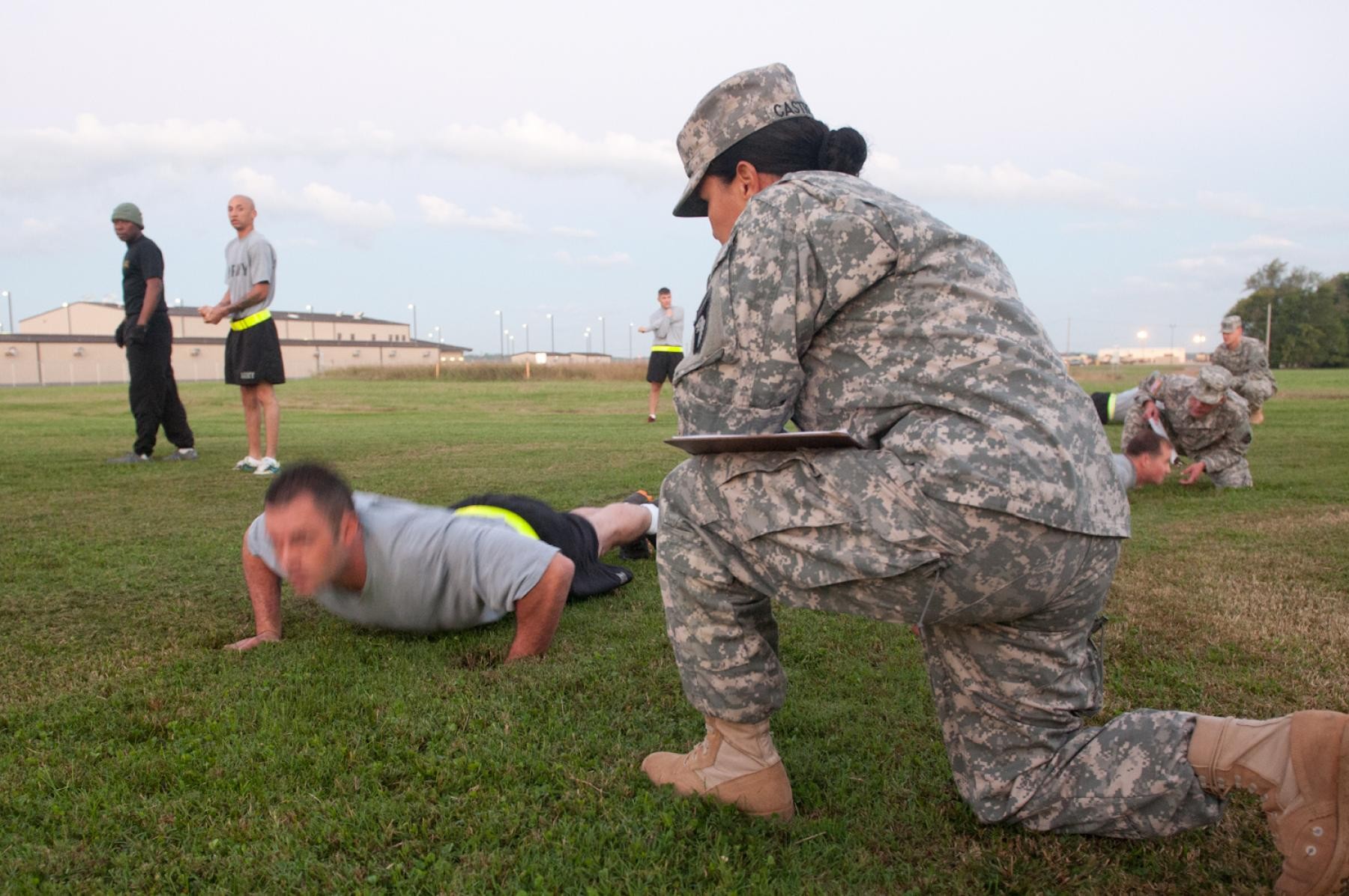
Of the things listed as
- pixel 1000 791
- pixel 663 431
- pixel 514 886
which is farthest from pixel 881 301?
pixel 663 431

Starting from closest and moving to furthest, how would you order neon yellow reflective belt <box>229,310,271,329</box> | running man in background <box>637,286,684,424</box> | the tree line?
neon yellow reflective belt <box>229,310,271,329</box>, running man in background <box>637,286,684,424</box>, the tree line

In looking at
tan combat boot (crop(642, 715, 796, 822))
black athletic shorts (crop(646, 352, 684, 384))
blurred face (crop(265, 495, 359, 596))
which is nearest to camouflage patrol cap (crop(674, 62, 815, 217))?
tan combat boot (crop(642, 715, 796, 822))

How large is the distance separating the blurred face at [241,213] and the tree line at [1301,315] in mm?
83093

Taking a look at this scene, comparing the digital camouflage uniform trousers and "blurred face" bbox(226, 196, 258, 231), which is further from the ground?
"blurred face" bbox(226, 196, 258, 231)

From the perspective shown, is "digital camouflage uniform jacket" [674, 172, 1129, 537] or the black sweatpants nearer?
"digital camouflage uniform jacket" [674, 172, 1129, 537]

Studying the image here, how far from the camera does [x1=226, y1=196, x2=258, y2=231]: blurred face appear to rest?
337 inches

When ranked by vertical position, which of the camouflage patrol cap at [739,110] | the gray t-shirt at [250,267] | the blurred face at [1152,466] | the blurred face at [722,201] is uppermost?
the gray t-shirt at [250,267]

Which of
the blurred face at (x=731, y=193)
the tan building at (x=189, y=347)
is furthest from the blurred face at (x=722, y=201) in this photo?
the tan building at (x=189, y=347)

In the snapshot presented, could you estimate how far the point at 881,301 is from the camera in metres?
1.94

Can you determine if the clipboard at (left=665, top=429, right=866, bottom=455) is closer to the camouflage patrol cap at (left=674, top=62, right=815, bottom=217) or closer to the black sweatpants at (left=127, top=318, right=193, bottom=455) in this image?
the camouflage patrol cap at (left=674, top=62, right=815, bottom=217)

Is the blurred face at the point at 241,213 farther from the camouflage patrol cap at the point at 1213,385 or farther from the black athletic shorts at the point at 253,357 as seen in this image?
the camouflage patrol cap at the point at 1213,385

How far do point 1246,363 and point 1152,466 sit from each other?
15.4 ft

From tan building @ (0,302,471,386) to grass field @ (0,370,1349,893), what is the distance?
46234 mm

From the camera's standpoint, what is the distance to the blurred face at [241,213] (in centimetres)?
856
